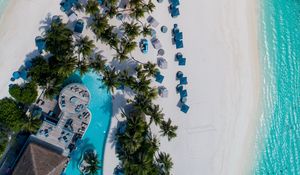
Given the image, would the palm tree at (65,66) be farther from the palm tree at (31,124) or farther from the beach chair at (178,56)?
the beach chair at (178,56)

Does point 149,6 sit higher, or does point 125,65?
point 149,6

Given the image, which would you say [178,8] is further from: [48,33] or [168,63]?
[48,33]

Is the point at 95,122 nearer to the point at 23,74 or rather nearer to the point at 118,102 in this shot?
the point at 118,102

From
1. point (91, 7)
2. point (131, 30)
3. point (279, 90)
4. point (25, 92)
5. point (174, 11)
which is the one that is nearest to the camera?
point (25, 92)

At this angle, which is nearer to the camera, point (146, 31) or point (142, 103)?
point (142, 103)

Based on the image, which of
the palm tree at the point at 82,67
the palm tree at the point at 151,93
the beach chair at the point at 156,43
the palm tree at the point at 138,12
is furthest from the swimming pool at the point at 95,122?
the palm tree at the point at 138,12

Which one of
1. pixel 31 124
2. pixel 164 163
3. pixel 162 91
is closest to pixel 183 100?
pixel 162 91
